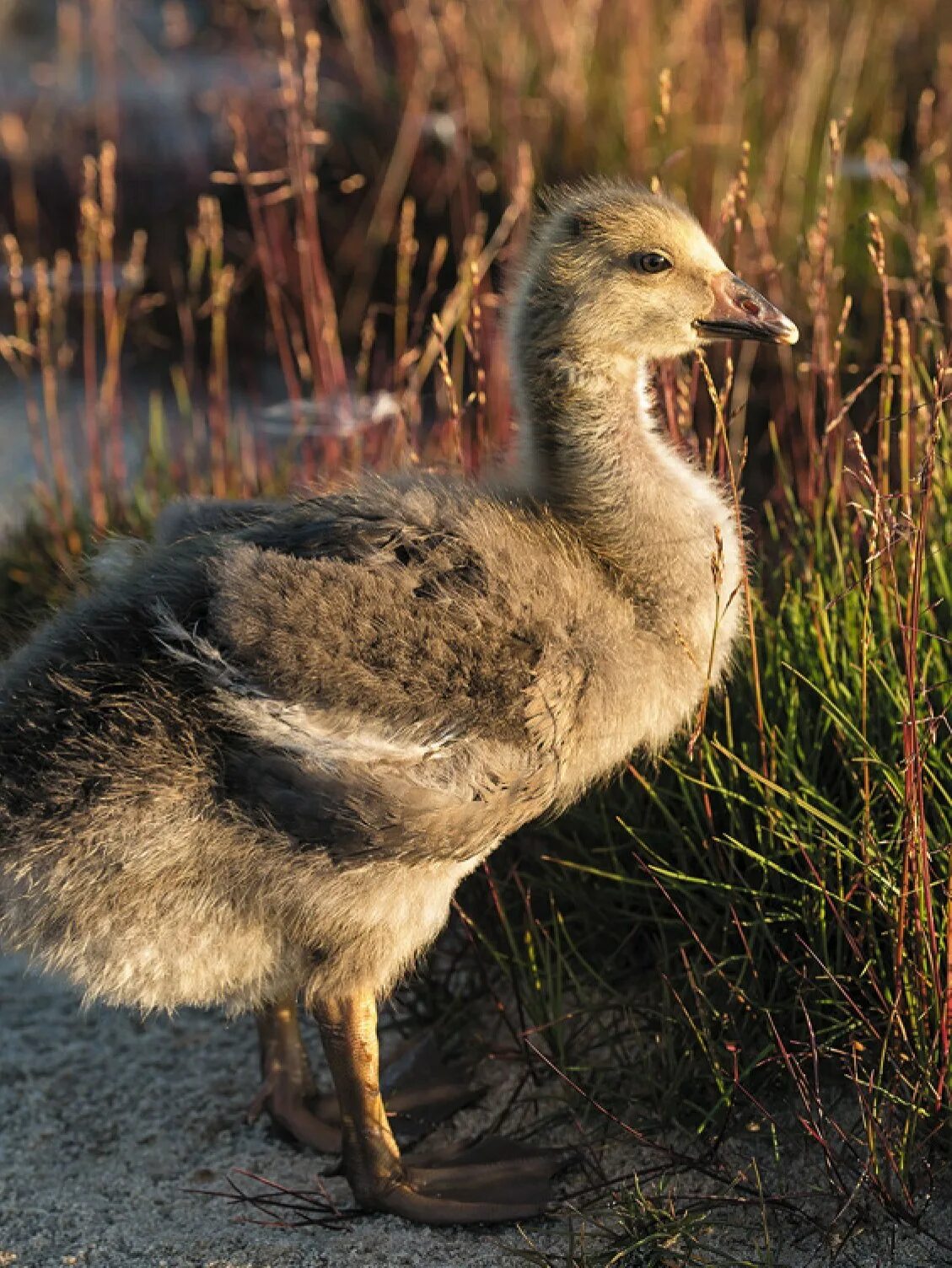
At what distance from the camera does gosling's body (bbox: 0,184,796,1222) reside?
287 cm

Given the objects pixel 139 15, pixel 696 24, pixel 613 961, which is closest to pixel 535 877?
pixel 613 961

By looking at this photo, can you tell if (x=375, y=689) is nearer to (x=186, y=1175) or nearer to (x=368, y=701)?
(x=368, y=701)

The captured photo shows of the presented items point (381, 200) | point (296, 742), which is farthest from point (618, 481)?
point (381, 200)

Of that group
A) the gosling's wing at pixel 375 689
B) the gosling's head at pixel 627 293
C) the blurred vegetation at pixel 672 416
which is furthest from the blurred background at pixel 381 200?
the gosling's wing at pixel 375 689

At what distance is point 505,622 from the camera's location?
296 cm

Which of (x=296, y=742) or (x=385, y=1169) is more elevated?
(x=296, y=742)

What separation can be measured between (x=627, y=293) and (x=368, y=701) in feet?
3.37

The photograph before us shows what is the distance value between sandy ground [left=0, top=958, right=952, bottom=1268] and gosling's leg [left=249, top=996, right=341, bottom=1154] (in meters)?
0.05

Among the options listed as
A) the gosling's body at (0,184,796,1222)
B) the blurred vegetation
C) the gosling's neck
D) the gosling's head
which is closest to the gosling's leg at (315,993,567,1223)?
the gosling's body at (0,184,796,1222)

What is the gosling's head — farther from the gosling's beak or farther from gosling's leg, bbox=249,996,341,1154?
gosling's leg, bbox=249,996,341,1154

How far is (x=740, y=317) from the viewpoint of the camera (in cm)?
338

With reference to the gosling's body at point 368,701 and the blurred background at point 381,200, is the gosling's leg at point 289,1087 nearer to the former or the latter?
Answer: the gosling's body at point 368,701

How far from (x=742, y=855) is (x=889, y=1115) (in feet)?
2.25

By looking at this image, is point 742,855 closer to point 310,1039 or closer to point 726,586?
point 726,586
